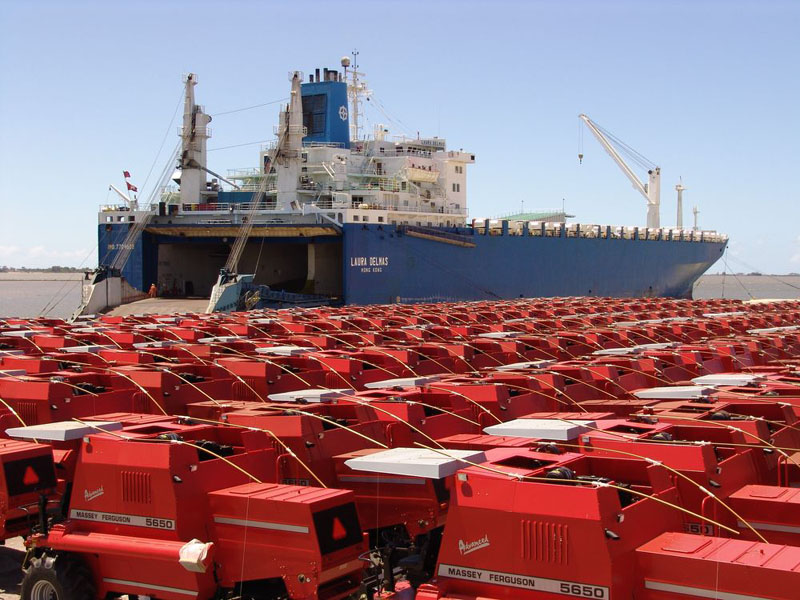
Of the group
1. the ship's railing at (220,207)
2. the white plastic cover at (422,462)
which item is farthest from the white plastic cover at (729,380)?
the ship's railing at (220,207)

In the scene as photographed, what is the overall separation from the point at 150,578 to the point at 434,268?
42354 mm

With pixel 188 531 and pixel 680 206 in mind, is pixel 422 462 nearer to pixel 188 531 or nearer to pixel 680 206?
pixel 188 531

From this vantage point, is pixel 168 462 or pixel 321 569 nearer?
pixel 321 569

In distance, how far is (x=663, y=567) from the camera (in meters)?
6.21

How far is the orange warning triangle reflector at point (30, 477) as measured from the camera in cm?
898

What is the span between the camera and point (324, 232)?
1730 inches

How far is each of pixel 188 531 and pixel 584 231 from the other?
58325 mm

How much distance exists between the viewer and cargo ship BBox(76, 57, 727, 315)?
44.5 m

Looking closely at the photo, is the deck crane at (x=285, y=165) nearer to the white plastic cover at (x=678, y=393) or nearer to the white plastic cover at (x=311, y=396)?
the white plastic cover at (x=311, y=396)

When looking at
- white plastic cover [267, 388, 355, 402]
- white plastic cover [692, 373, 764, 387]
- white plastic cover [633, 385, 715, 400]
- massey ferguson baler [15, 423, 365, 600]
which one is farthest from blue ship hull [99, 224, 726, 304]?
massey ferguson baler [15, 423, 365, 600]

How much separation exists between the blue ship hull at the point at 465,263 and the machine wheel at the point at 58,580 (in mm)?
36454

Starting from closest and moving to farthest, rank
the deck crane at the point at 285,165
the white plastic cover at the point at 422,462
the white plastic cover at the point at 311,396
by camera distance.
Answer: the white plastic cover at the point at 422,462 < the white plastic cover at the point at 311,396 < the deck crane at the point at 285,165

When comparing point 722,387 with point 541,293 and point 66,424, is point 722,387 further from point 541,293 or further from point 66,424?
point 541,293

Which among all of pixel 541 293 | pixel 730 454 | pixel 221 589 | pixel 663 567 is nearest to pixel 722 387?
pixel 730 454
